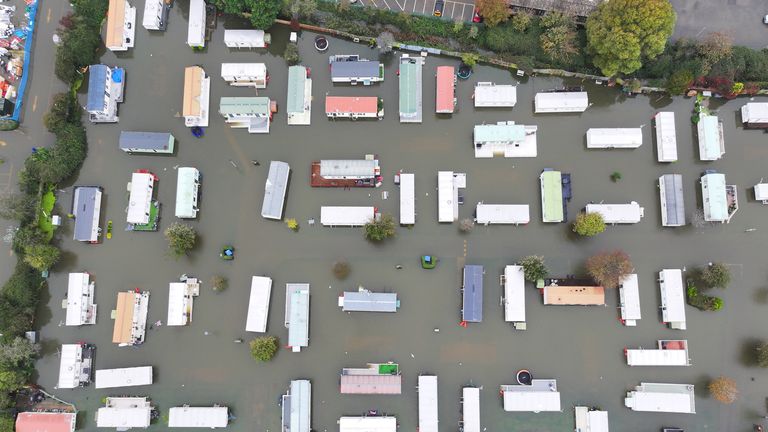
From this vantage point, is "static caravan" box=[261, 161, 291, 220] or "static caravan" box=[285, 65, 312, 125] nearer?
"static caravan" box=[261, 161, 291, 220]

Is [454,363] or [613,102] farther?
[613,102]

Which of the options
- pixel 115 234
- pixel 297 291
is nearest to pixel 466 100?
pixel 297 291

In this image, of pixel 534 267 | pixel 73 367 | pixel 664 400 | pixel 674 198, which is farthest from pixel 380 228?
pixel 73 367

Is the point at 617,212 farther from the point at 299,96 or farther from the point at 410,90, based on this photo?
the point at 299,96

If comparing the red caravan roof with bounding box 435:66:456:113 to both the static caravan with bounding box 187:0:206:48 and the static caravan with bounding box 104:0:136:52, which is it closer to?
the static caravan with bounding box 187:0:206:48

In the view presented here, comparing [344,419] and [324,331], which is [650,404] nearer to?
[344,419]

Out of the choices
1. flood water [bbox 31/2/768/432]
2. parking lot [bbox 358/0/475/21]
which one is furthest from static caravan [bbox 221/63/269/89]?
parking lot [bbox 358/0/475/21]
